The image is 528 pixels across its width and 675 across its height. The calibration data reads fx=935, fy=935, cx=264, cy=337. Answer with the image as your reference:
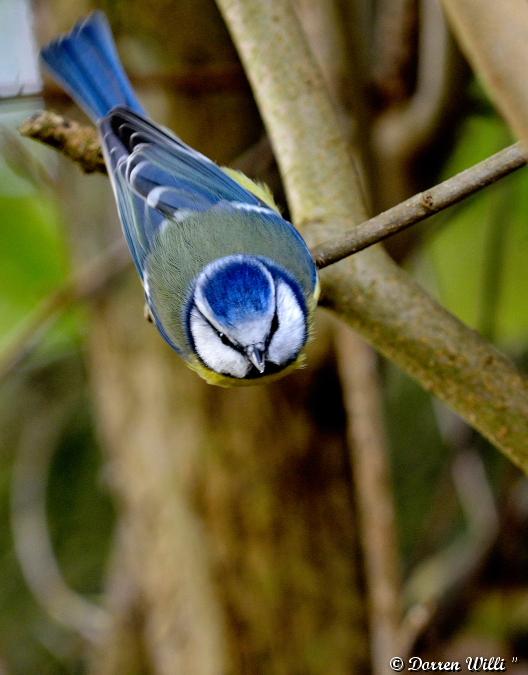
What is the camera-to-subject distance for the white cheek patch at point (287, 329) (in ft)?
4.35

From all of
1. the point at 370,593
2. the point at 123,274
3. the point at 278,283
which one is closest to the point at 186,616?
the point at 370,593

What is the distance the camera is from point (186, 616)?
2.08 m

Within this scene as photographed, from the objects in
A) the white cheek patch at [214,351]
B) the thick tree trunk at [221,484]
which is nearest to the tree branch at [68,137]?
the white cheek patch at [214,351]

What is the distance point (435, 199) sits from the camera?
3.55 ft

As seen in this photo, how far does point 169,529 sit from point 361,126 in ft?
3.24

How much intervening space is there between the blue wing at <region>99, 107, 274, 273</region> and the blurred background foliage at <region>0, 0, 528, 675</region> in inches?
18.9

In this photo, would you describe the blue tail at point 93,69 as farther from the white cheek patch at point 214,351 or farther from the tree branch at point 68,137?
the white cheek patch at point 214,351

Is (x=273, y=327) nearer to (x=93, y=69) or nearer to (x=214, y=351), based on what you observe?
(x=214, y=351)

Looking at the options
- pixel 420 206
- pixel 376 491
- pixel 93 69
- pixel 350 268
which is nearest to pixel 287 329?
pixel 350 268

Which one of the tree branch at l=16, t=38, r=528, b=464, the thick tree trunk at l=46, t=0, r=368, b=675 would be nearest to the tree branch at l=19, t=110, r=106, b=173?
the tree branch at l=16, t=38, r=528, b=464

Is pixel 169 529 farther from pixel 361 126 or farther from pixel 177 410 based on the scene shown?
pixel 361 126

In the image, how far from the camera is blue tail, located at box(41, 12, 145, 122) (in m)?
1.79

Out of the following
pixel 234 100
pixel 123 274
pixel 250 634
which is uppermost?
pixel 234 100

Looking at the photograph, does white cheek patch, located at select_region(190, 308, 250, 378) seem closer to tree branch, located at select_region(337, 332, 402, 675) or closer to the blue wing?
the blue wing
